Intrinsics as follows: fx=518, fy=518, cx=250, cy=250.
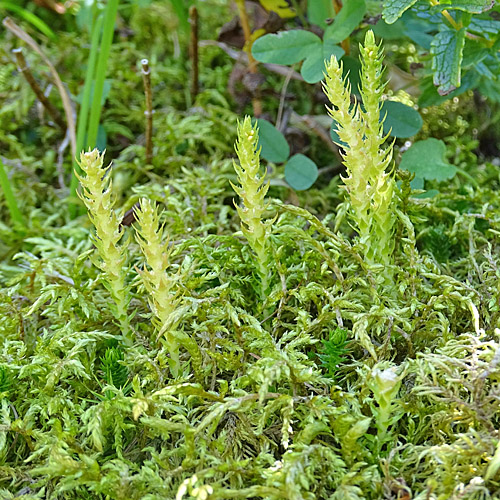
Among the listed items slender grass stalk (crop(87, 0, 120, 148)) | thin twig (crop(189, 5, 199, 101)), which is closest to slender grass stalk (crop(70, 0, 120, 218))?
slender grass stalk (crop(87, 0, 120, 148))

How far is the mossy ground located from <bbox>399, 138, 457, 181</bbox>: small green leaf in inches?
3.0

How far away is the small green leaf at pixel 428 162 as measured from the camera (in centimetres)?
123

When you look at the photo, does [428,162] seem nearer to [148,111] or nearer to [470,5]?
[470,5]

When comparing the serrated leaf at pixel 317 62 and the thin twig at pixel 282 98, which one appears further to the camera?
the thin twig at pixel 282 98

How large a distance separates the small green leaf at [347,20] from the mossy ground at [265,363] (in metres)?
0.37

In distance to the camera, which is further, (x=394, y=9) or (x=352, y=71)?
(x=352, y=71)

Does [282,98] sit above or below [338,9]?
below

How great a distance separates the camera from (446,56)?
1.12 metres

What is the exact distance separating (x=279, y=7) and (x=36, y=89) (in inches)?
28.8

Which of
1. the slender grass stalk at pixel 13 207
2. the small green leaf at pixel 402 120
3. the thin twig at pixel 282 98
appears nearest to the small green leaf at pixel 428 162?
the small green leaf at pixel 402 120

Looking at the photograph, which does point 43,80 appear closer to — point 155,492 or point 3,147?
point 3,147

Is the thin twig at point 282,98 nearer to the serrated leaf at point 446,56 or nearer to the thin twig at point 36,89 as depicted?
the serrated leaf at point 446,56

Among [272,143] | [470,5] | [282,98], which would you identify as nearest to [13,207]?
[272,143]

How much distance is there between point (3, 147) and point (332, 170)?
1.04 m
